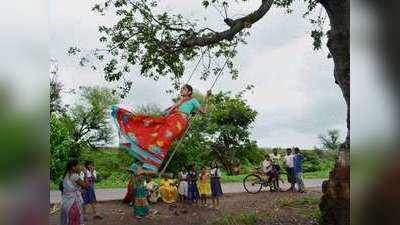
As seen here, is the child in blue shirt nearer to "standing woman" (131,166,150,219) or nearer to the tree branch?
the tree branch

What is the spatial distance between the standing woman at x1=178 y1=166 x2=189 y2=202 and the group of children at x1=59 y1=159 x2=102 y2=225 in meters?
0.80

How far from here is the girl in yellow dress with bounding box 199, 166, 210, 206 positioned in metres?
6.37

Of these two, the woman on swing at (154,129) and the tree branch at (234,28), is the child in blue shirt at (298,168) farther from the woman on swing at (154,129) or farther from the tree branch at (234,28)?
the tree branch at (234,28)

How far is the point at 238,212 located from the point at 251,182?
12.2 inches

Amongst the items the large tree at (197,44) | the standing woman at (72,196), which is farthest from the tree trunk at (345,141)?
the standing woman at (72,196)

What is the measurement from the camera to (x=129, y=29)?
6.54 metres

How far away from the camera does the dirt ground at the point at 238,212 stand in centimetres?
637

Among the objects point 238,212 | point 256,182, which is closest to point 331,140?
point 256,182

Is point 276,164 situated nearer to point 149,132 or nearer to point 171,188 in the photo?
point 171,188

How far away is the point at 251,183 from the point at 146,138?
1.08 meters

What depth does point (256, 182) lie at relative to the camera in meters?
6.40

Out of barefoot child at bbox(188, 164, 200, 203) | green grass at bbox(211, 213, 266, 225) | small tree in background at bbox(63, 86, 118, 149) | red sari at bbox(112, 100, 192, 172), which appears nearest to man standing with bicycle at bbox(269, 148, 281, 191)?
green grass at bbox(211, 213, 266, 225)

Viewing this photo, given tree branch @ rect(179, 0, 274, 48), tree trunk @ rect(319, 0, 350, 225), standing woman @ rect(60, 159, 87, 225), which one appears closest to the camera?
tree trunk @ rect(319, 0, 350, 225)
